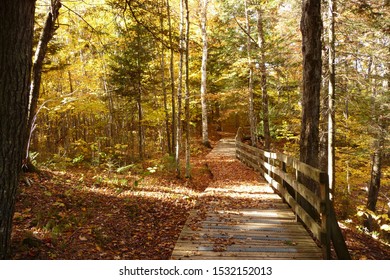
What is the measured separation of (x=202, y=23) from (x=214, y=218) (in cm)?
1578

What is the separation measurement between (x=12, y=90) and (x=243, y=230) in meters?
3.97

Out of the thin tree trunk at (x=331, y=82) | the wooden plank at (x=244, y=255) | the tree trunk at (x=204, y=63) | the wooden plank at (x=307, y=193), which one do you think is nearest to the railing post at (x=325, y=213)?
the wooden plank at (x=307, y=193)

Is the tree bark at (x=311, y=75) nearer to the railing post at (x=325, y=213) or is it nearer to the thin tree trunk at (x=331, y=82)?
the railing post at (x=325, y=213)

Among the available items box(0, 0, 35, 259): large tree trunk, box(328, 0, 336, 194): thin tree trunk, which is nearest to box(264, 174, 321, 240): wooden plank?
box(0, 0, 35, 259): large tree trunk

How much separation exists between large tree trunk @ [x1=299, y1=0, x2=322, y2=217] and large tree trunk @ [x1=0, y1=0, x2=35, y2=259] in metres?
4.49

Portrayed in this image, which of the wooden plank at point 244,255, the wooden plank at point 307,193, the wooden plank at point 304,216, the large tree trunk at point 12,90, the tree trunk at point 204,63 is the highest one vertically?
the tree trunk at point 204,63

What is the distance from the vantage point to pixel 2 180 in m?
2.96

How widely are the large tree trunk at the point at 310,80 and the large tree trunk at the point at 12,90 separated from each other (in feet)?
14.7

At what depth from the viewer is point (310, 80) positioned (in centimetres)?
538

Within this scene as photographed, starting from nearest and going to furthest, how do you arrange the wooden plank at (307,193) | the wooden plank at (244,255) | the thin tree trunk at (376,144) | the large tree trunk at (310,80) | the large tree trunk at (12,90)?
the large tree trunk at (12,90) → the wooden plank at (307,193) → the wooden plank at (244,255) → the large tree trunk at (310,80) → the thin tree trunk at (376,144)

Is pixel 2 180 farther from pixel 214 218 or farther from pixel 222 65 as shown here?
pixel 222 65

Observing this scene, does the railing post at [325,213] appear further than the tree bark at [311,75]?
No

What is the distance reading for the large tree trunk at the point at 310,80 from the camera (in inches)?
202
